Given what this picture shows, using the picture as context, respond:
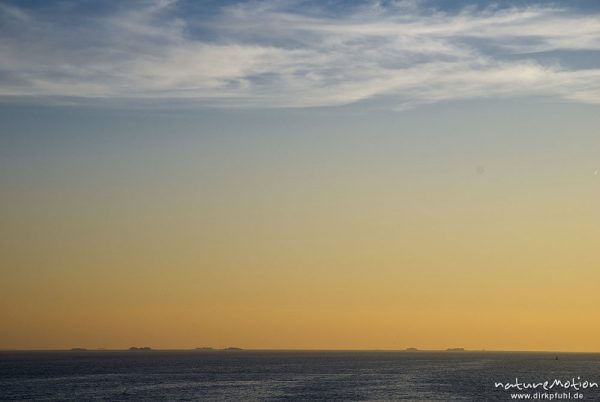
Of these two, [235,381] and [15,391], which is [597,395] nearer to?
[235,381]

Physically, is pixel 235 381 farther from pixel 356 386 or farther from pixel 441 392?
pixel 441 392

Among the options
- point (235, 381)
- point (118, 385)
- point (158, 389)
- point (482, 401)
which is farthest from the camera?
point (235, 381)

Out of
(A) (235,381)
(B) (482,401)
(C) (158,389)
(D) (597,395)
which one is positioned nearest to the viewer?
(B) (482,401)

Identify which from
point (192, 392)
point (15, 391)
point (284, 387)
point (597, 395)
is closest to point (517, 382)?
point (597, 395)

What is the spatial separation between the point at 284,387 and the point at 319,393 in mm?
17972

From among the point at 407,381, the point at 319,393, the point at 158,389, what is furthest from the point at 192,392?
the point at 407,381

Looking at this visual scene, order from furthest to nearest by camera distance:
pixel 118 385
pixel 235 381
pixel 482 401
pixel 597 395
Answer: pixel 235 381, pixel 118 385, pixel 597 395, pixel 482 401

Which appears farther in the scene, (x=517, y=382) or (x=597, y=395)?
(x=517, y=382)

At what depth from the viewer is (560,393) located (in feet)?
503

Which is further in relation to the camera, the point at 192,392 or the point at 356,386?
the point at 356,386

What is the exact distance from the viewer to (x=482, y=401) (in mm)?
129125

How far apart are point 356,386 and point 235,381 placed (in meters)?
33.0

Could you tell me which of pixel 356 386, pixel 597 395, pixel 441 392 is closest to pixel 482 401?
pixel 441 392

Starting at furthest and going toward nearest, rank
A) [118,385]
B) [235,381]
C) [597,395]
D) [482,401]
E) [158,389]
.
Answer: [235,381] < [118,385] < [158,389] < [597,395] < [482,401]
